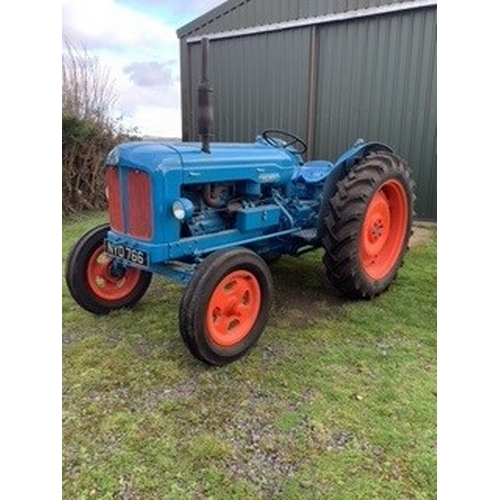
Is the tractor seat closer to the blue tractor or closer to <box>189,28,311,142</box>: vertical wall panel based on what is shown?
the blue tractor

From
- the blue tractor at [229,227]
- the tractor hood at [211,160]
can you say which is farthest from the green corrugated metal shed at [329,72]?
the tractor hood at [211,160]

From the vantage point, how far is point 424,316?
3.30 metres

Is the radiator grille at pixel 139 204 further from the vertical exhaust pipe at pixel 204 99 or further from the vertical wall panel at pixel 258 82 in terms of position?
the vertical wall panel at pixel 258 82

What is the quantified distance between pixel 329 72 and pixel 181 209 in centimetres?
477

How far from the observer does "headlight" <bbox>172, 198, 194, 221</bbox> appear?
256 cm

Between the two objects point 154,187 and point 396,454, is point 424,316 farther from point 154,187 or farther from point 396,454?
point 154,187

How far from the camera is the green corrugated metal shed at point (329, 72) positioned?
5.81m

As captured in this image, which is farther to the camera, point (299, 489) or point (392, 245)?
point (392, 245)

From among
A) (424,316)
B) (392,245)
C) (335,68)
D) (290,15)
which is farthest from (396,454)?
(290,15)

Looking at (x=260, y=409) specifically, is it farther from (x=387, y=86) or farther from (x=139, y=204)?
(x=387, y=86)

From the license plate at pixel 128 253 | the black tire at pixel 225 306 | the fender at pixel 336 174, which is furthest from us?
the fender at pixel 336 174

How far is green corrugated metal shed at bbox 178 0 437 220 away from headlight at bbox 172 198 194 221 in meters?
4.29

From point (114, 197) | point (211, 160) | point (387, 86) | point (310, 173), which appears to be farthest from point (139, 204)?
point (387, 86)

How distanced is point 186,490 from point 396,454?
86cm
